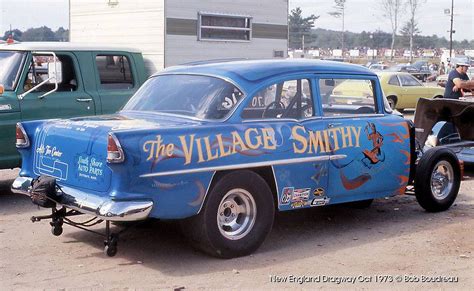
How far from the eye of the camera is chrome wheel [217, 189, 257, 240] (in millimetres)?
5887

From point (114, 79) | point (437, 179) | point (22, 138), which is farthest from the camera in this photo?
point (114, 79)

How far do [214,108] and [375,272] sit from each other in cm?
194

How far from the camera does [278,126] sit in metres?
6.22

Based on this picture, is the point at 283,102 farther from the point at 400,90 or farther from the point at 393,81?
the point at 393,81

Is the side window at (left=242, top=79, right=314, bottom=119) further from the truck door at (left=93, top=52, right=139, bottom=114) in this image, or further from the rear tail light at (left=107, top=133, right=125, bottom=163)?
the truck door at (left=93, top=52, right=139, bottom=114)

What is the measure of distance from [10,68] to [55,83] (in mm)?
584

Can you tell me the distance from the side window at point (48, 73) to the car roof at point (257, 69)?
224cm

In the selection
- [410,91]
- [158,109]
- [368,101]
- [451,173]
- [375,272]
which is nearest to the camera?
[375,272]

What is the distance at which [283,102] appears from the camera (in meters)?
6.50

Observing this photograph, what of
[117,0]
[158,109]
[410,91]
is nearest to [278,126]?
[158,109]

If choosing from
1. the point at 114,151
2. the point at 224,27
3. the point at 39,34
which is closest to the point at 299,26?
the point at 39,34

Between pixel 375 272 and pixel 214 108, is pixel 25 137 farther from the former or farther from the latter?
pixel 375 272

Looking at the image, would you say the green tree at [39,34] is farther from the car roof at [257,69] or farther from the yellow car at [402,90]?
the car roof at [257,69]

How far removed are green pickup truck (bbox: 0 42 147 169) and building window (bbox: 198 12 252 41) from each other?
450 cm
